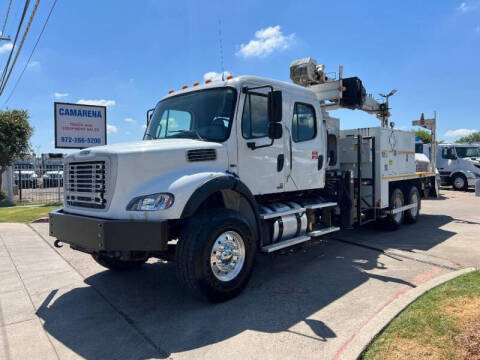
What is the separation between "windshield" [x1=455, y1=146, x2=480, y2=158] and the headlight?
22003mm

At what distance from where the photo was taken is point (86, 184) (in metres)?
4.38

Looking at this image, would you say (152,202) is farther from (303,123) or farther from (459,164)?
(459,164)

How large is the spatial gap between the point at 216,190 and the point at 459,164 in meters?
20.8

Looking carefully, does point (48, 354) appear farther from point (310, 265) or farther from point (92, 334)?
point (310, 265)

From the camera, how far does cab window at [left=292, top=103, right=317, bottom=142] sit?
5.96 metres

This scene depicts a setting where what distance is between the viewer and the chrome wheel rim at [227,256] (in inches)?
168

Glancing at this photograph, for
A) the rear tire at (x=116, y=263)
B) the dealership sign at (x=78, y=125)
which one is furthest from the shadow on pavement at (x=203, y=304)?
the dealership sign at (x=78, y=125)

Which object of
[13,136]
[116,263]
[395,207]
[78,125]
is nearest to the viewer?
[116,263]

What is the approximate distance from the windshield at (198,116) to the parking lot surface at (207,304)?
207cm

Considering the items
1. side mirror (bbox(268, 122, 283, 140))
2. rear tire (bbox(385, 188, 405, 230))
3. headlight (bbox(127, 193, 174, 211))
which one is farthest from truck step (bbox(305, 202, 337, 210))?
headlight (bbox(127, 193, 174, 211))

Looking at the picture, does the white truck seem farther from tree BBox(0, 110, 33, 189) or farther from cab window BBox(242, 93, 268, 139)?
tree BBox(0, 110, 33, 189)

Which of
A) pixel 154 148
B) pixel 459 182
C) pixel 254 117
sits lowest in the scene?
pixel 459 182

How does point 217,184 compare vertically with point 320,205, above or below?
above

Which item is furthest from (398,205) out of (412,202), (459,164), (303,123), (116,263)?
(459,164)
